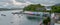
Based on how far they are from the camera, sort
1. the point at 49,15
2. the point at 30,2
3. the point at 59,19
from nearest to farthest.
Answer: the point at 59,19
the point at 49,15
the point at 30,2

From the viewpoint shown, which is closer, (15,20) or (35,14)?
(35,14)

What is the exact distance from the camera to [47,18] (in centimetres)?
230

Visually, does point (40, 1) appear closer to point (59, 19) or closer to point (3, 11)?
point (59, 19)

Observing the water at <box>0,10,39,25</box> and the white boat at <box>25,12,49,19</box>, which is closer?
the white boat at <box>25,12,49,19</box>

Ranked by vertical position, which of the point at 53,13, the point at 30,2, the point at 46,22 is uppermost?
the point at 30,2

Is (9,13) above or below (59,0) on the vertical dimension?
below

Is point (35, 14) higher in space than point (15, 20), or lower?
higher

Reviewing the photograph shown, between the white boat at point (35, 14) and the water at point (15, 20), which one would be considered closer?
the white boat at point (35, 14)

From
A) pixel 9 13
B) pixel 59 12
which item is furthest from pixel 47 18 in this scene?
pixel 9 13

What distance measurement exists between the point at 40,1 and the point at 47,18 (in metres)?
0.33

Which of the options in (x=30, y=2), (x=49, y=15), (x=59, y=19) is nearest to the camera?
(x=59, y=19)

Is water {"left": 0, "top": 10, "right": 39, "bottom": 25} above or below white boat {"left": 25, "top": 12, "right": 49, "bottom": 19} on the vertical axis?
below

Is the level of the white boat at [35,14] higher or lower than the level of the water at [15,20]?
higher

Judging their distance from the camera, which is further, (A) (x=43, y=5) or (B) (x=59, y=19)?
(A) (x=43, y=5)
